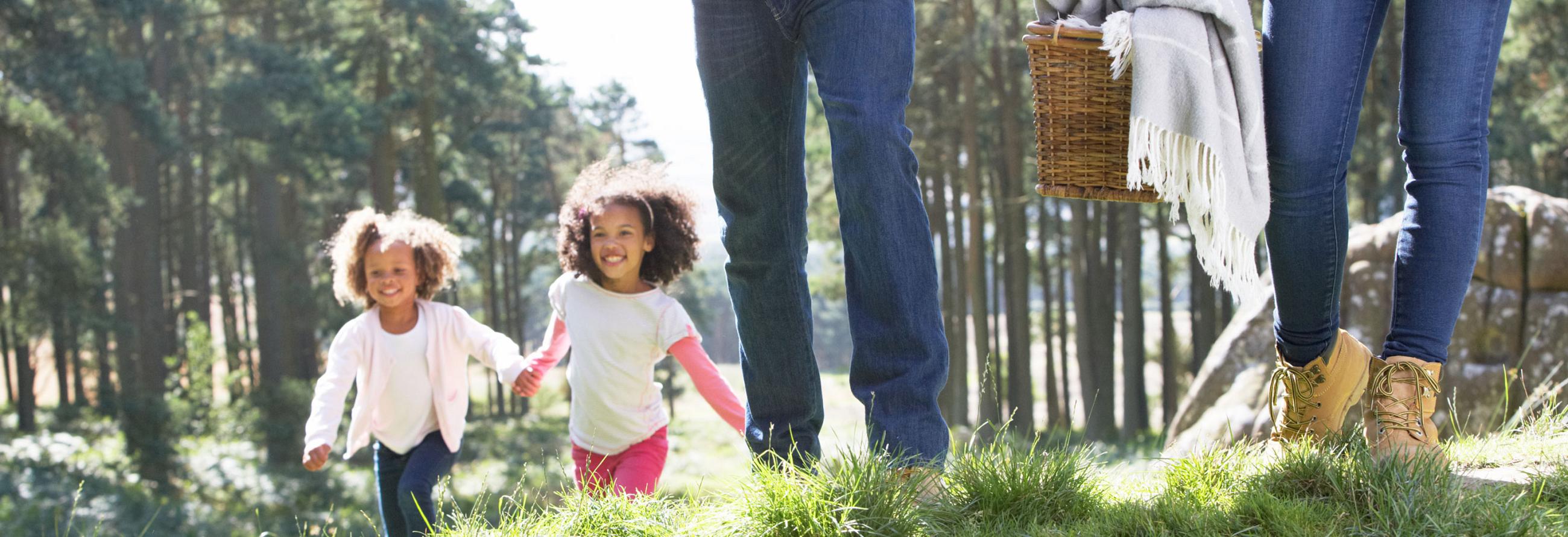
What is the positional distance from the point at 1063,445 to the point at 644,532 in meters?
0.87

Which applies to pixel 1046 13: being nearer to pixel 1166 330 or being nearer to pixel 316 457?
pixel 316 457

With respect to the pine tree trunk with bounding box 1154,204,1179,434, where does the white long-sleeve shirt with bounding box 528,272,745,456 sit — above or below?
above

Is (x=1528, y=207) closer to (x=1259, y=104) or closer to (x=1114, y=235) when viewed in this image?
(x=1259, y=104)

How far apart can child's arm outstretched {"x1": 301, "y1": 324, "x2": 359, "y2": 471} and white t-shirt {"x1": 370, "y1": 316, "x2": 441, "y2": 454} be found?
12cm

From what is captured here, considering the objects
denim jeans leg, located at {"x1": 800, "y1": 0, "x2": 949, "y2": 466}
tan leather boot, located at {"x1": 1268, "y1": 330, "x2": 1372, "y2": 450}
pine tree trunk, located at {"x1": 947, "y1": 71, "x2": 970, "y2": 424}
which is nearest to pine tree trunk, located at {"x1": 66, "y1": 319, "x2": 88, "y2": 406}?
pine tree trunk, located at {"x1": 947, "y1": 71, "x2": 970, "y2": 424}

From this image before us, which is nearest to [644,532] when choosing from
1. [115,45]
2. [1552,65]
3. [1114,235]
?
[1552,65]

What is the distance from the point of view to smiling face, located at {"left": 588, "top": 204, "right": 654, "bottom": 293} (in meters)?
4.02

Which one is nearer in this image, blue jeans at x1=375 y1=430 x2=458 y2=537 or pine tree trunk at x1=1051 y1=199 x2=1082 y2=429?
blue jeans at x1=375 y1=430 x2=458 y2=537

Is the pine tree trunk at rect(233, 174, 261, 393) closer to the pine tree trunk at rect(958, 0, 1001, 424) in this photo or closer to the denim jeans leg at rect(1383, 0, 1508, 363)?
the pine tree trunk at rect(958, 0, 1001, 424)

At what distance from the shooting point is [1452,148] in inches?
94.4

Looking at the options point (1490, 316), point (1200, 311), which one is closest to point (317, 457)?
point (1490, 316)

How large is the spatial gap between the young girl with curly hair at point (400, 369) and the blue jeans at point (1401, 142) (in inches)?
99.1

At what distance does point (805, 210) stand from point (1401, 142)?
4.44 ft

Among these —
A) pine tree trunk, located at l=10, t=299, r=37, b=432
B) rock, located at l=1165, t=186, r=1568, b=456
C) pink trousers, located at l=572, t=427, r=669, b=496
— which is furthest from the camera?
pine tree trunk, located at l=10, t=299, r=37, b=432
